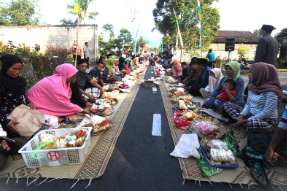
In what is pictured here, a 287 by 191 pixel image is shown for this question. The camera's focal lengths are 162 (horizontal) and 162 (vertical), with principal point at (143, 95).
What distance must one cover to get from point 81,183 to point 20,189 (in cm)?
60

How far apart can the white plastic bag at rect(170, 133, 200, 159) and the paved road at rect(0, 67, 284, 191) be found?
108mm

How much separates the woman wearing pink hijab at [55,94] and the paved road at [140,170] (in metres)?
1.23

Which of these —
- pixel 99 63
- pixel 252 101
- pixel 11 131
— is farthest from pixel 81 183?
pixel 99 63

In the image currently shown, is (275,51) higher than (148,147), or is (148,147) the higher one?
(275,51)

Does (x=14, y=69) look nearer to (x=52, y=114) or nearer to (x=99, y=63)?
(x=52, y=114)

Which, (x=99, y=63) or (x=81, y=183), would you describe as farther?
(x=99, y=63)

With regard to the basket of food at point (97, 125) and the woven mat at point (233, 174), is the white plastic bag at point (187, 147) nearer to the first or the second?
the woven mat at point (233, 174)

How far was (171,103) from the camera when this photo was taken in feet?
15.3

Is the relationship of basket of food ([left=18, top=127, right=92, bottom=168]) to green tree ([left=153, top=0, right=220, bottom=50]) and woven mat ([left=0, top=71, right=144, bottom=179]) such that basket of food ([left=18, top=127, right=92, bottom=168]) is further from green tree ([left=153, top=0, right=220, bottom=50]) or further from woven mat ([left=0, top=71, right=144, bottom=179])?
green tree ([left=153, top=0, right=220, bottom=50])

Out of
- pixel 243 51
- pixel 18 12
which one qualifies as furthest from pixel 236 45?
pixel 18 12

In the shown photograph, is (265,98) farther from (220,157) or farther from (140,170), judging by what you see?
(140,170)

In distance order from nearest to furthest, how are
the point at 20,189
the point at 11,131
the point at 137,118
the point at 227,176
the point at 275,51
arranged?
the point at 20,189
the point at 227,176
the point at 11,131
the point at 137,118
the point at 275,51

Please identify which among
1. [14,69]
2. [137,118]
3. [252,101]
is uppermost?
[14,69]

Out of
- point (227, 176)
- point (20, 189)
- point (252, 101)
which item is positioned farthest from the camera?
point (252, 101)
